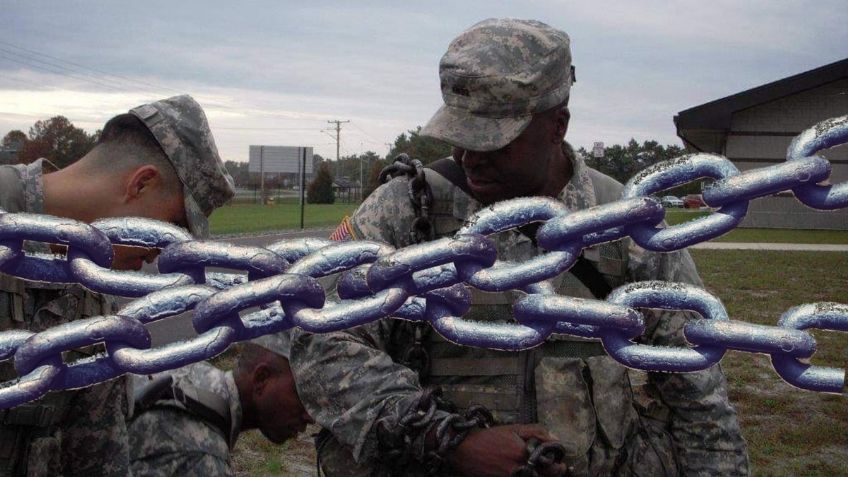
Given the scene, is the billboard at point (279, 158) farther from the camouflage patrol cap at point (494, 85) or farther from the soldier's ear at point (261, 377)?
the camouflage patrol cap at point (494, 85)

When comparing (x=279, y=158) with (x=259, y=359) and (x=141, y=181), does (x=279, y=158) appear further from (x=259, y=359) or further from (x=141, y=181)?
(x=141, y=181)

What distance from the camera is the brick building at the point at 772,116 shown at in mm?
24266

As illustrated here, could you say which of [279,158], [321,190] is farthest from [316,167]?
[279,158]

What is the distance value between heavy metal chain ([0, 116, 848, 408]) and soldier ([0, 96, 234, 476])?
1.14 meters

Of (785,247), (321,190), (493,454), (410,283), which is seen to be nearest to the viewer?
(410,283)

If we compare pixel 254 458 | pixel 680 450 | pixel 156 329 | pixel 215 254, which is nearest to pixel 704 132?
pixel 156 329

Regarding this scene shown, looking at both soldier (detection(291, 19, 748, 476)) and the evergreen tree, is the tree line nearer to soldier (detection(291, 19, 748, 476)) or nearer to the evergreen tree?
the evergreen tree

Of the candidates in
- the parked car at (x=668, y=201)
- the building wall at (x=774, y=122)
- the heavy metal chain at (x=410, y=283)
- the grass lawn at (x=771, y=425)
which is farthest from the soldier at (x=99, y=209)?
the building wall at (x=774, y=122)

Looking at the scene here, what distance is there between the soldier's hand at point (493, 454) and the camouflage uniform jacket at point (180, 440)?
1152 mm

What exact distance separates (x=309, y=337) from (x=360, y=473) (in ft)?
1.25

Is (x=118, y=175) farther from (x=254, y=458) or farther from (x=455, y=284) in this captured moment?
(x=254, y=458)

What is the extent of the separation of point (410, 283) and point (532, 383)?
139cm

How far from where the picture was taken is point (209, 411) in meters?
3.10

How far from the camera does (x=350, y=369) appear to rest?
230 cm
